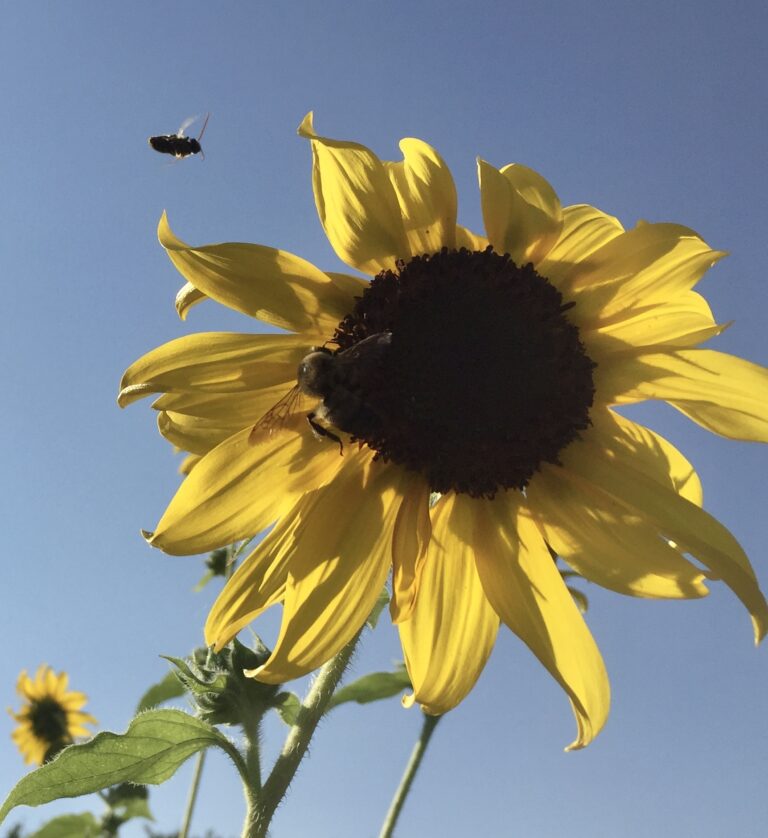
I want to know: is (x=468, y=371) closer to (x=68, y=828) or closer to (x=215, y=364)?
(x=215, y=364)

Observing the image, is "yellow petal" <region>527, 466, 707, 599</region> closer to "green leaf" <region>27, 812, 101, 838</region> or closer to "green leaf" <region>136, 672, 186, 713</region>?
"green leaf" <region>136, 672, 186, 713</region>

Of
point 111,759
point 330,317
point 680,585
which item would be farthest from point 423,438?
point 111,759

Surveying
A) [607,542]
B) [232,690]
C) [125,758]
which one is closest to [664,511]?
[607,542]

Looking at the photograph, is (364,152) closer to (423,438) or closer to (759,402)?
(423,438)

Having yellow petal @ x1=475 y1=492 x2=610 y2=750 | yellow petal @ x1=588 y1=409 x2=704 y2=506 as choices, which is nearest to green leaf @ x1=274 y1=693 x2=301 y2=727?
yellow petal @ x1=475 y1=492 x2=610 y2=750

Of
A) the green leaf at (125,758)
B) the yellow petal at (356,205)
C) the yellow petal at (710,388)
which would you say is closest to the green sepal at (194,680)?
the green leaf at (125,758)
